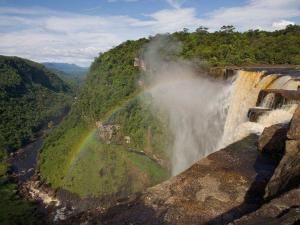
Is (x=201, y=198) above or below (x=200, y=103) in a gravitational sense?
below

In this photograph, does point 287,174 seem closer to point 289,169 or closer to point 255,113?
point 289,169

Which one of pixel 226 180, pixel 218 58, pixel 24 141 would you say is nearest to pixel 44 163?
pixel 24 141

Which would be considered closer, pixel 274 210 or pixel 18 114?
pixel 274 210

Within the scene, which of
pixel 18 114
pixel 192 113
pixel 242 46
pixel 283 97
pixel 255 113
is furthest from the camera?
pixel 18 114

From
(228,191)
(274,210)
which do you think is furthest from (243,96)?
(274,210)

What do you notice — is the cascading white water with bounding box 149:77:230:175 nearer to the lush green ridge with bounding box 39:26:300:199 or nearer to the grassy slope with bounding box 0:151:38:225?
the lush green ridge with bounding box 39:26:300:199

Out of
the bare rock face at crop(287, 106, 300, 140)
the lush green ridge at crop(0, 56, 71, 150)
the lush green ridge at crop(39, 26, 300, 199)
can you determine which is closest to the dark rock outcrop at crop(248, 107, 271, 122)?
the bare rock face at crop(287, 106, 300, 140)

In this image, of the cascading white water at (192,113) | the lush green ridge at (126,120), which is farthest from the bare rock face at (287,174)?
the lush green ridge at (126,120)
